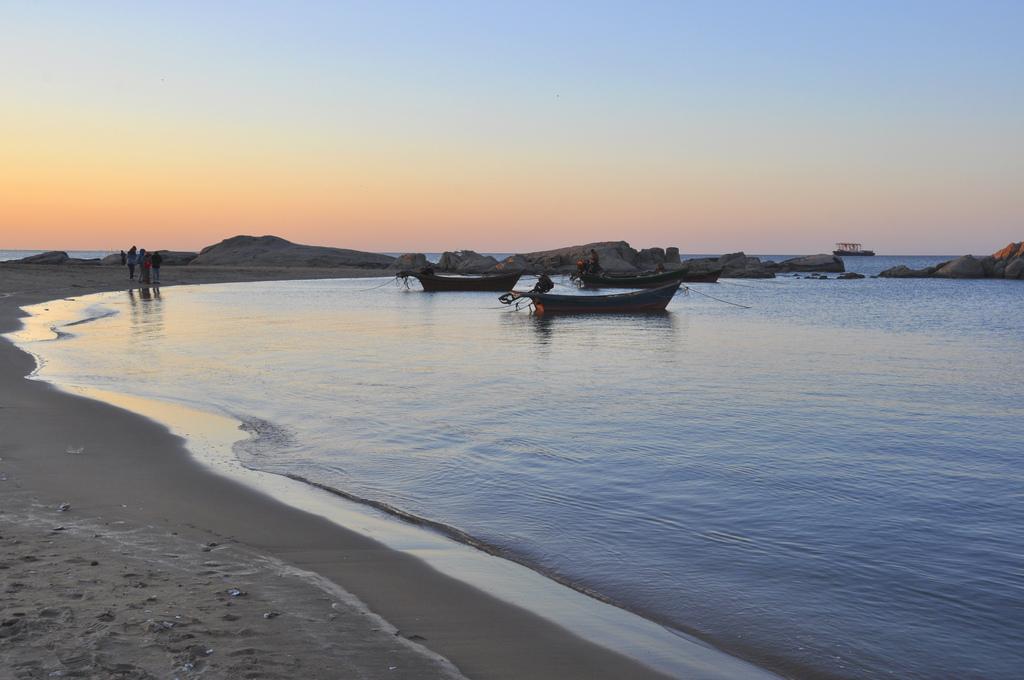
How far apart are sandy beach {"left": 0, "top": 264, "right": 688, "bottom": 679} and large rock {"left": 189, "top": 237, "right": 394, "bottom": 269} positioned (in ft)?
325

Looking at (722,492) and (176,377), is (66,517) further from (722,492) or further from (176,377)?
(176,377)

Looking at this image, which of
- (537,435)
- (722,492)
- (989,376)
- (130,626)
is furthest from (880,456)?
(989,376)

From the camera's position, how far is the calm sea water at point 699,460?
4895mm

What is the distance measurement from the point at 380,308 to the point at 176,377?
21846 mm

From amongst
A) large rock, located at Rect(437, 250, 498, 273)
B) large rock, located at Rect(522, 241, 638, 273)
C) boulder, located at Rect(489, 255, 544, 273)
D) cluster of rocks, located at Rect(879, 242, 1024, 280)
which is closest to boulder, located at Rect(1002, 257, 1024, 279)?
cluster of rocks, located at Rect(879, 242, 1024, 280)

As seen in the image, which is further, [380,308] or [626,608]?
[380,308]

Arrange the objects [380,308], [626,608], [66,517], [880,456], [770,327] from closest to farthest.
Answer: [626,608] → [66,517] → [880,456] → [770,327] → [380,308]

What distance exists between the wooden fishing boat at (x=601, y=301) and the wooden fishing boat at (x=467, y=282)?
45.5ft

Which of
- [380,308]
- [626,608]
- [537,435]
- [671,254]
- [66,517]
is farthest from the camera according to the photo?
[671,254]

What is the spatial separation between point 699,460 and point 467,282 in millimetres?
42874

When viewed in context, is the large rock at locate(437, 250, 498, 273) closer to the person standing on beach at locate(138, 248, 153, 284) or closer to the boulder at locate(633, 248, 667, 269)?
the boulder at locate(633, 248, 667, 269)

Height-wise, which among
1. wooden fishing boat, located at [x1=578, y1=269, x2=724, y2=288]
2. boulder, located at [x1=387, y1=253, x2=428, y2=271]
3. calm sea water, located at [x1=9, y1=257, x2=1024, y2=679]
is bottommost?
calm sea water, located at [x1=9, y1=257, x2=1024, y2=679]

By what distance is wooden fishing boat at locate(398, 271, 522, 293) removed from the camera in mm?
50406

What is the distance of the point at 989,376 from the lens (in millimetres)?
16203
